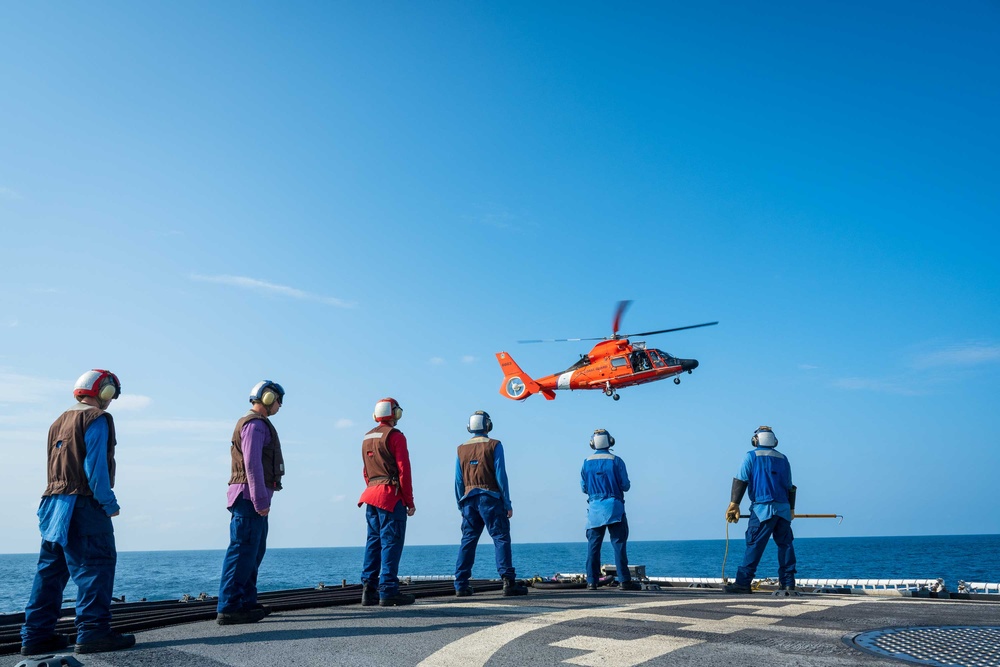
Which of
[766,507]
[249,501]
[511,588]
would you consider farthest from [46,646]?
[766,507]

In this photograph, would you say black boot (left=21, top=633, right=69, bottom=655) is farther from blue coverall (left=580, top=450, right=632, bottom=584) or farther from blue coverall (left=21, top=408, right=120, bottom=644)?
blue coverall (left=580, top=450, right=632, bottom=584)

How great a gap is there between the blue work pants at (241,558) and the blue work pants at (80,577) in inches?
44.1

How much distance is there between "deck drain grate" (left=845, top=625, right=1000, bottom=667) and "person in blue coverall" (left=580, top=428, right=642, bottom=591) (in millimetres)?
5732

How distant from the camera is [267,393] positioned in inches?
284

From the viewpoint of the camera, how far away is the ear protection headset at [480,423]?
10391 millimetres

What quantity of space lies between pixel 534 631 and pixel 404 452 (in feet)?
11.8

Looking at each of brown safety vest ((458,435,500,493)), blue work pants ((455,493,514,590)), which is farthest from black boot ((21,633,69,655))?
brown safety vest ((458,435,500,493))

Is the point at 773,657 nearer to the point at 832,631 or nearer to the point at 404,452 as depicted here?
the point at 832,631

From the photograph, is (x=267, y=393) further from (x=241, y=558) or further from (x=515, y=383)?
(x=515, y=383)

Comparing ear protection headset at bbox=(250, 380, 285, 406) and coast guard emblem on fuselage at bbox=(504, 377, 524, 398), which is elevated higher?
coast guard emblem on fuselage at bbox=(504, 377, 524, 398)

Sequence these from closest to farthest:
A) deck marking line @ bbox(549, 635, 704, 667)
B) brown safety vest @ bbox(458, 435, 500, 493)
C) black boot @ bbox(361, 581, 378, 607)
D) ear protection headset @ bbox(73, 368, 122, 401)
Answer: deck marking line @ bbox(549, 635, 704, 667)
ear protection headset @ bbox(73, 368, 122, 401)
black boot @ bbox(361, 581, 378, 607)
brown safety vest @ bbox(458, 435, 500, 493)

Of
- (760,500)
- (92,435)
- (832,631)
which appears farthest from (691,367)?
(92,435)

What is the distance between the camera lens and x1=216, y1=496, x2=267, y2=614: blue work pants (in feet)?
21.4

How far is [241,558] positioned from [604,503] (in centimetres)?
649
